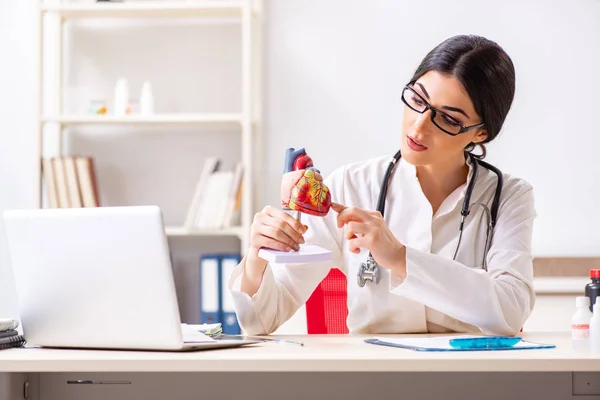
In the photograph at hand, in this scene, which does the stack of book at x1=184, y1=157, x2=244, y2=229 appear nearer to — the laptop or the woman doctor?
the woman doctor

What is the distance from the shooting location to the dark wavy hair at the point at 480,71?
71.5 inches

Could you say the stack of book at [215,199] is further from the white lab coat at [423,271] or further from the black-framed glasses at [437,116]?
the black-framed glasses at [437,116]

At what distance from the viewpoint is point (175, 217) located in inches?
141

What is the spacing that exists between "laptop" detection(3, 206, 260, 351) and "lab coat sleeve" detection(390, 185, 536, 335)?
439 mm

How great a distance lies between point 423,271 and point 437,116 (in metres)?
0.42

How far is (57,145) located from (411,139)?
217 cm

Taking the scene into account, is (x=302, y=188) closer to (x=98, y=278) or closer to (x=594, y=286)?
(x=98, y=278)

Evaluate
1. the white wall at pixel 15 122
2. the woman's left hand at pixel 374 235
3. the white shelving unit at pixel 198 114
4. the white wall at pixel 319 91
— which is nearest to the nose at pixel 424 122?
the woman's left hand at pixel 374 235

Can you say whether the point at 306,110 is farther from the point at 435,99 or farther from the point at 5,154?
the point at 435,99

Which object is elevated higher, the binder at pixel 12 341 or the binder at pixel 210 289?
the binder at pixel 12 341

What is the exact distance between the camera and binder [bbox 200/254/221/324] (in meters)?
3.27

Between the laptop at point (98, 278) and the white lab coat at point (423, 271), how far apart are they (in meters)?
0.45

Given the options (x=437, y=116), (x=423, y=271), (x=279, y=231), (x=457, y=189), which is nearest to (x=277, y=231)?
(x=279, y=231)

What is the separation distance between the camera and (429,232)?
6.31ft
